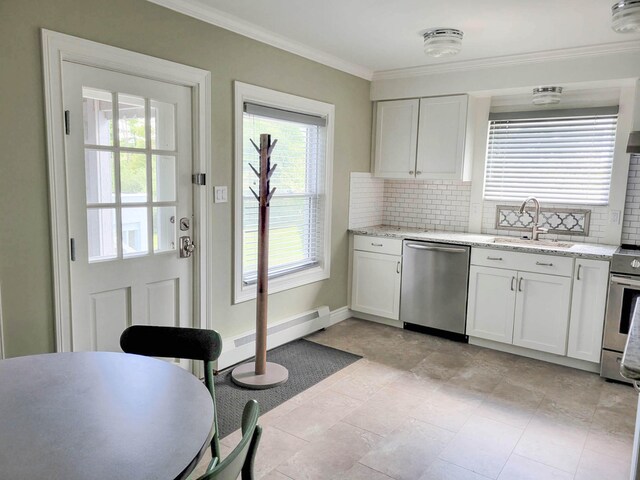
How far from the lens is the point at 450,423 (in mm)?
2783

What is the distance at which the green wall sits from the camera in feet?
7.23

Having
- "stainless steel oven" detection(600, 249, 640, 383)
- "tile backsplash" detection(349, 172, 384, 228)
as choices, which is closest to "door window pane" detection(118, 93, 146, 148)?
"tile backsplash" detection(349, 172, 384, 228)

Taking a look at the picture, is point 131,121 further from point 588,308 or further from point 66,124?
point 588,308

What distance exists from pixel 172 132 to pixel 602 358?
11.1 ft

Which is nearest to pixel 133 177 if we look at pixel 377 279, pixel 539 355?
pixel 377 279

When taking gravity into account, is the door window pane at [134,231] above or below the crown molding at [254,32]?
below

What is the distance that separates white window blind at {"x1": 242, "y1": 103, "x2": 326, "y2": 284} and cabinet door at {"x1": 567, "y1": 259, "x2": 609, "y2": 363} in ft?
6.94

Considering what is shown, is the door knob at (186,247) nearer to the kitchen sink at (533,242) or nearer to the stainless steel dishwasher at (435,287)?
the stainless steel dishwasher at (435,287)

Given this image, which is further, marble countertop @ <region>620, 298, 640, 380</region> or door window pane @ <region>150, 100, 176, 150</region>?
door window pane @ <region>150, 100, 176, 150</region>

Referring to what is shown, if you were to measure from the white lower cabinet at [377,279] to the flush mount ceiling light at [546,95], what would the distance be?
66.1 inches

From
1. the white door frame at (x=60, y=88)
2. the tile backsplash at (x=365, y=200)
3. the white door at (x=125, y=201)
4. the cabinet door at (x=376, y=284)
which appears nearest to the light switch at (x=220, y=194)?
the white door at (x=125, y=201)

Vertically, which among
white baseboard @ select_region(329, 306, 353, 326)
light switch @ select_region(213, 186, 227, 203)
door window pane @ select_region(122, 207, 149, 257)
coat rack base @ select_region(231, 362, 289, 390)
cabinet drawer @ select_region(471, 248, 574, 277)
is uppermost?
light switch @ select_region(213, 186, 227, 203)

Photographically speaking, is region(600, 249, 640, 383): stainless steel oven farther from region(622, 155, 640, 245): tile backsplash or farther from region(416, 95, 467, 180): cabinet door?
region(416, 95, 467, 180): cabinet door

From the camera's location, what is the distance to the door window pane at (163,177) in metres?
2.87
